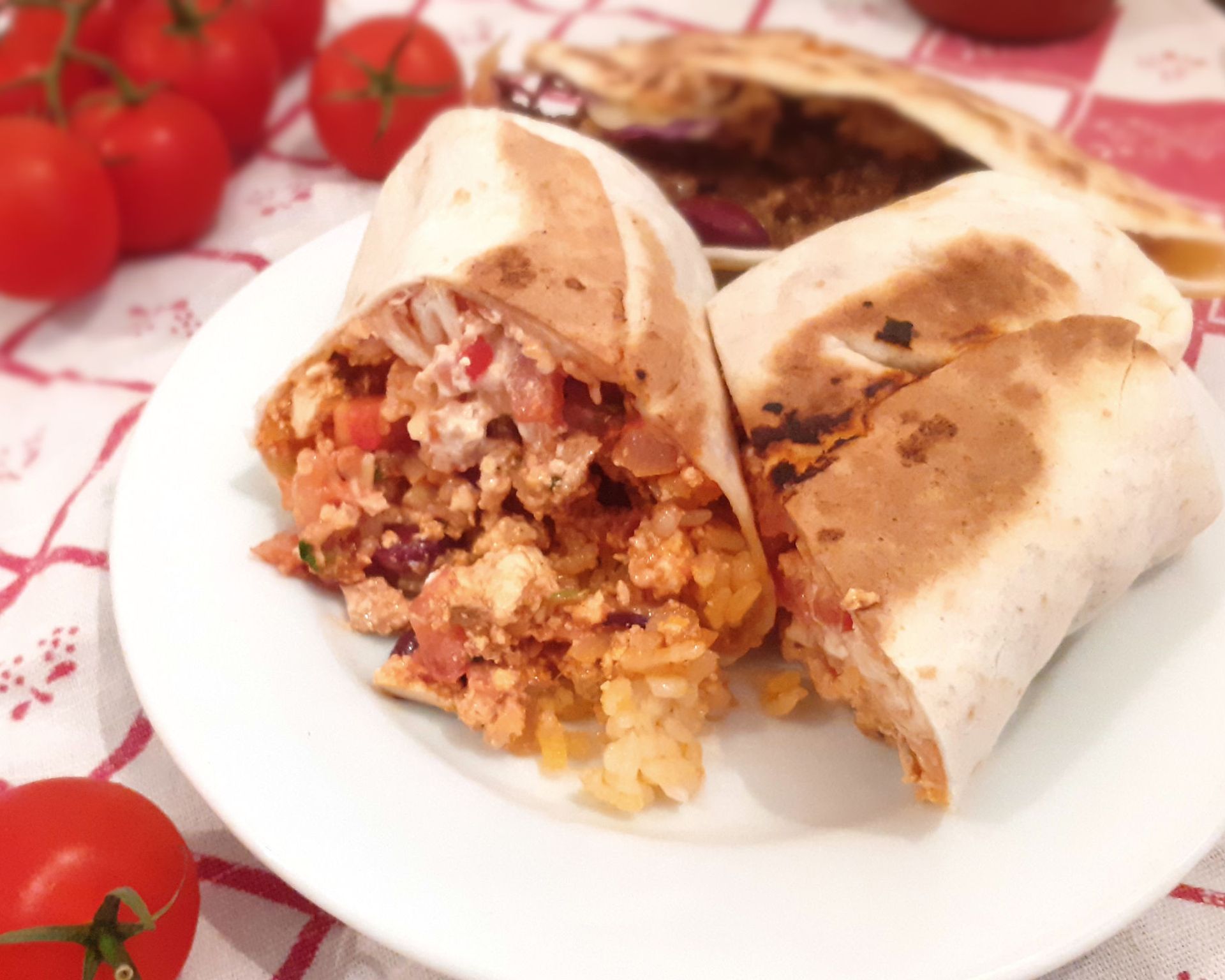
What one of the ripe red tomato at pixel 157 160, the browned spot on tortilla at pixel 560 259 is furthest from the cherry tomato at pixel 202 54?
the browned spot on tortilla at pixel 560 259

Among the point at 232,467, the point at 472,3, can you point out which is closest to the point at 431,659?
the point at 232,467

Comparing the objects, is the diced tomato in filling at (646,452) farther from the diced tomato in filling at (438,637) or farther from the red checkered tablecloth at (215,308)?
the red checkered tablecloth at (215,308)

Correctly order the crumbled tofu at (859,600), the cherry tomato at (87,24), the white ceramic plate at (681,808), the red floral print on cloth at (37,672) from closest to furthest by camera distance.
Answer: the white ceramic plate at (681,808) < the crumbled tofu at (859,600) < the red floral print on cloth at (37,672) < the cherry tomato at (87,24)

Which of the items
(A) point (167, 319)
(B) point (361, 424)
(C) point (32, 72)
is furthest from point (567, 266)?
(C) point (32, 72)

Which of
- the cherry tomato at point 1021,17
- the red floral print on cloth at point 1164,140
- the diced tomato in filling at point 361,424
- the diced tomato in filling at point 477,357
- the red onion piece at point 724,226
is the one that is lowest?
the diced tomato in filling at point 361,424

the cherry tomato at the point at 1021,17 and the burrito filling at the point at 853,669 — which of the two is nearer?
the burrito filling at the point at 853,669

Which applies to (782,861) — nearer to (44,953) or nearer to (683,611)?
(683,611)
